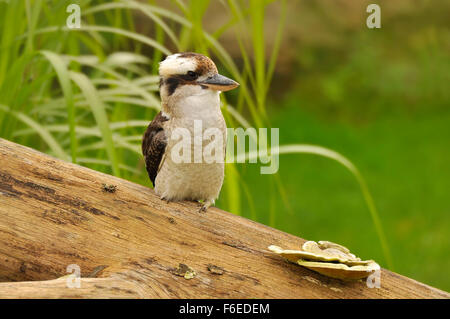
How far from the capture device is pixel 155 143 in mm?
1635

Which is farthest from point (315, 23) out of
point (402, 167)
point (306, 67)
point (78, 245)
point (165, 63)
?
point (78, 245)

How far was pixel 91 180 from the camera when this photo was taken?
153cm

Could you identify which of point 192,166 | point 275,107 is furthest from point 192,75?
point 275,107

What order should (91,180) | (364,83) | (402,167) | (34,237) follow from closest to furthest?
(34,237) → (91,180) → (402,167) → (364,83)

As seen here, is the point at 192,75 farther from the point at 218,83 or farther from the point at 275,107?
the point at 275,107

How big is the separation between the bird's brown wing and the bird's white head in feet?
0.25

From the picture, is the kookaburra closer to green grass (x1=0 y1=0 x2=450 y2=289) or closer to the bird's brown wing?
the bird's brown wing

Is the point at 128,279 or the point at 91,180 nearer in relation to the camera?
the point at 128,279

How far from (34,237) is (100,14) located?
10.3 feet

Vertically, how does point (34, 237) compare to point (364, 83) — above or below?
below

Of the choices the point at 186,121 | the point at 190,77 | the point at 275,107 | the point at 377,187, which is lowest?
the point at 377,187

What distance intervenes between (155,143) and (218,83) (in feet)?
0.81

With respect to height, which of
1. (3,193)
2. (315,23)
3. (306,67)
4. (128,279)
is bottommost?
(128,279)

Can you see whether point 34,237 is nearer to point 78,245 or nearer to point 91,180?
point 78,245
